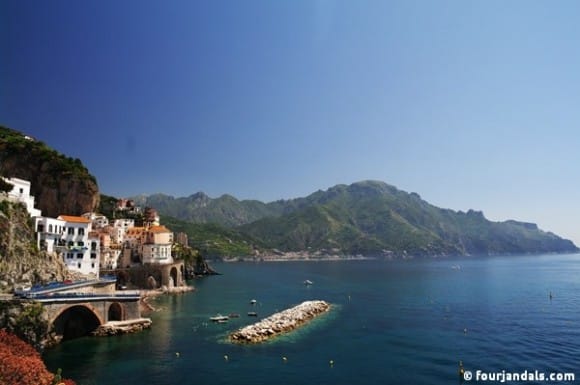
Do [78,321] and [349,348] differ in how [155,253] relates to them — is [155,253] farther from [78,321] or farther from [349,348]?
[349,348]

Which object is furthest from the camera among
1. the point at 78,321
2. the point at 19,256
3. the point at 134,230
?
the point at 134,230

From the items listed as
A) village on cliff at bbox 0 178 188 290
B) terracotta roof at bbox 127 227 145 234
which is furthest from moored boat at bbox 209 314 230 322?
terracotta roof at bbox 127 227 145 234

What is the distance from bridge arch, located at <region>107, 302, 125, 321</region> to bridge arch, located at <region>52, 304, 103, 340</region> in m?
3.55

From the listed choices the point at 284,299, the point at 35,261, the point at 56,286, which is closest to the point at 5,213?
the point at 35,261

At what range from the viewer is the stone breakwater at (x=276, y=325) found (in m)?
62.1

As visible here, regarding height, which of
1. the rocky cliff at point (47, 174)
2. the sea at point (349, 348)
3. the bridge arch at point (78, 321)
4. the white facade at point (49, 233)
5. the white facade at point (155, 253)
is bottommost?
the sea at point (349, 348)

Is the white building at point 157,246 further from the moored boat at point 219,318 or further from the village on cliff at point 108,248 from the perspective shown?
the moored boat at point 219,318

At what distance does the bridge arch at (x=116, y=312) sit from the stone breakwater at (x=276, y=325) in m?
19.4

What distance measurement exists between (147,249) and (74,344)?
6862 centimetres

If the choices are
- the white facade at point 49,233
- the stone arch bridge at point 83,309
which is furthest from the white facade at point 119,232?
the stone arch bridge at point 83,309

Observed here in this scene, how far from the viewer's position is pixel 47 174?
370ft

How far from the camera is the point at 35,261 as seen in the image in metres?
68.9

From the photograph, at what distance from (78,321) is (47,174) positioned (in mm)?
66136

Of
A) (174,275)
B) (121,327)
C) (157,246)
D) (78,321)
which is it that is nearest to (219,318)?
(121,327)
